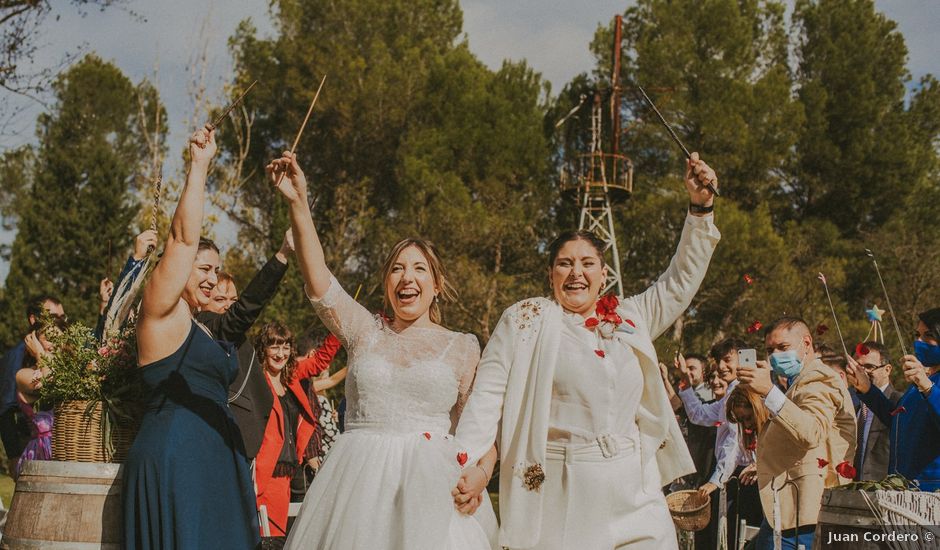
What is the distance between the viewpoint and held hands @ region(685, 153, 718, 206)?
4.31 meters

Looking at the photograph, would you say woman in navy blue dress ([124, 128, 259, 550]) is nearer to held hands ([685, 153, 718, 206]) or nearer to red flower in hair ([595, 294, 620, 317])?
red flower in hair ([595, 294, 620, 317])

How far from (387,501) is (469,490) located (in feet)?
1.16

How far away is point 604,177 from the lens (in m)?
21.8

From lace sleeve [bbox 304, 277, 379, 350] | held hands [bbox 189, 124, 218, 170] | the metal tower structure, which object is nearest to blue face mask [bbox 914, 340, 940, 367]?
lace sleeve [bbox 304, 277, 379, 350]

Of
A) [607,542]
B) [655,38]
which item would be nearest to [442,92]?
[655,38]

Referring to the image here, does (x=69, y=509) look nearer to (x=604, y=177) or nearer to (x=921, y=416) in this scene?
(x=921, y=416)

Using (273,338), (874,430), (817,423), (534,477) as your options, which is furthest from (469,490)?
(874,430)

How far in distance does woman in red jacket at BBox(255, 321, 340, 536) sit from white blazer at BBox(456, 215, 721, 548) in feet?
7.62

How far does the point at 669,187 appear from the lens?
84.1 ft

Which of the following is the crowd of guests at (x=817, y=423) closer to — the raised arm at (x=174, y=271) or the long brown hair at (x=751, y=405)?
the long brown hair at (x=751, y=405)

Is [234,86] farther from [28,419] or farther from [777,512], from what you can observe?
[777,512]

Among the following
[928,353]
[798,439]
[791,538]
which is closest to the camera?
[798,439]

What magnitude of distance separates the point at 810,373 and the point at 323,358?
13.6 feet

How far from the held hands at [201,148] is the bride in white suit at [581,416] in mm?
1492
